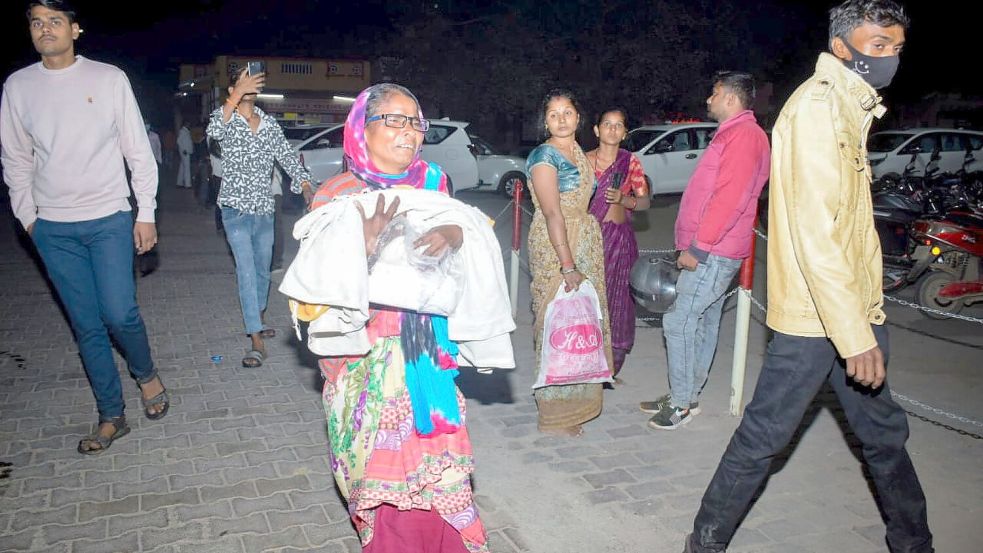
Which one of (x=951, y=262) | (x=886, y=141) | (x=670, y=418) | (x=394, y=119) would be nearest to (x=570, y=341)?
(x=670, y=418)

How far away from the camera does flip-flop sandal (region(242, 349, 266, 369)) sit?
6031mm

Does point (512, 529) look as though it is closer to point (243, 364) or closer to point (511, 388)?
point (511, 388)

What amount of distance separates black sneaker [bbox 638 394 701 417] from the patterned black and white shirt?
290 centimetres

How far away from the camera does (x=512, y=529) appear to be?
3.73 metres

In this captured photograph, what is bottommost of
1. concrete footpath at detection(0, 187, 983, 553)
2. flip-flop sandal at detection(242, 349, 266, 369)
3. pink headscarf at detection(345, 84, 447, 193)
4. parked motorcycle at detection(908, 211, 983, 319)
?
concrete footpath at detection(0, 187, 983, 553)

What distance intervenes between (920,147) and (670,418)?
51.1ft

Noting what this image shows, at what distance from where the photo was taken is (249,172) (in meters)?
5.88

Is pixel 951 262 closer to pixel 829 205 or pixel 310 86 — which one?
pixel 829 205

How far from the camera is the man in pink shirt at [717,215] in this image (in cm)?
447

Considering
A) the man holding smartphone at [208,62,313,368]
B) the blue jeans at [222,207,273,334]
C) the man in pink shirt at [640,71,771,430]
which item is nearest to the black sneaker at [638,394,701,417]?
the man in pink shirt at [640,71,771,430]

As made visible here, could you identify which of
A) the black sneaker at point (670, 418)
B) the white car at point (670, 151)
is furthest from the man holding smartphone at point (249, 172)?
the white car at point (670, 151)

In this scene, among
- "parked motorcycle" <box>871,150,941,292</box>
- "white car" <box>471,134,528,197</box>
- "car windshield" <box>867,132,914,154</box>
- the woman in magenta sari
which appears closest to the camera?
the woman in magenta sari

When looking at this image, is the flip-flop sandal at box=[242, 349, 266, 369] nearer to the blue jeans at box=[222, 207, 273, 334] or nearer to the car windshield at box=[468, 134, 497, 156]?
the blue jeans at box=[222, 207, 273, 334]

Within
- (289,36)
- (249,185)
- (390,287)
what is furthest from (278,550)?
(289,36)
